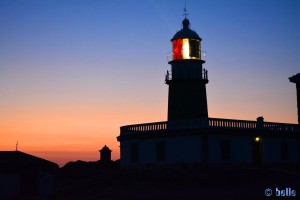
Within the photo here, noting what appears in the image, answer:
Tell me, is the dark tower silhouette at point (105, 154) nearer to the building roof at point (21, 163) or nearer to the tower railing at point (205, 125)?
the tower railing at point (205, 125)

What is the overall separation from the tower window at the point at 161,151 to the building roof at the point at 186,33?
9441 mm

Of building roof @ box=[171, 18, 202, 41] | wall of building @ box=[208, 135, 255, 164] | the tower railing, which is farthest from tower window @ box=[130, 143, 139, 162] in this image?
building roof @ box=[171, 18, 202, 41]

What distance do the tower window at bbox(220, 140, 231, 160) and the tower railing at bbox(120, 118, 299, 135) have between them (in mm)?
1161

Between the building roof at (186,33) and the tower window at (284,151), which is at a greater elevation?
the building roof at (186,33)

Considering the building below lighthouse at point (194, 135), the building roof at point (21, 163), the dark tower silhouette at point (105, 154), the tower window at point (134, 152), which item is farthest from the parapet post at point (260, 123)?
the dark tower silhouette at point (105, 154)

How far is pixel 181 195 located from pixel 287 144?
1593cm

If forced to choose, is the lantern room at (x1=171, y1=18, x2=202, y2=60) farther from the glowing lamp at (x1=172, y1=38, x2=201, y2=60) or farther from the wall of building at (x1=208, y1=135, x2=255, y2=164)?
the wall of building at (x1=208, y1=135, x2=255, y2=164)

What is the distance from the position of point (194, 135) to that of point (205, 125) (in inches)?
44.0

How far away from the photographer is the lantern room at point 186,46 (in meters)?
43.2

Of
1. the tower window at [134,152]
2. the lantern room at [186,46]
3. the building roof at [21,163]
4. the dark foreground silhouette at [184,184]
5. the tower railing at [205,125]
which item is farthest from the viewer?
the lantern room at [186,46]

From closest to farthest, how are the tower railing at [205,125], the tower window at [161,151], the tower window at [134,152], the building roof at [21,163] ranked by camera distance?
the building roof at [21,163] < the tower railing at [205,125] < the tower window at [161,151] < the tower window at [134,152]

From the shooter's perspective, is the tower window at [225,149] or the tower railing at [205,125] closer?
the tower railing at [205,125]

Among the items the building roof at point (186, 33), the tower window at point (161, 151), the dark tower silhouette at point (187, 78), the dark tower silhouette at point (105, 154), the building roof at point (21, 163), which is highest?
the building roof at point (186, 33)

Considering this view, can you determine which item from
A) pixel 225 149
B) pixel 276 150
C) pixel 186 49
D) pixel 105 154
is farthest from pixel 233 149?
pixel 105 154
